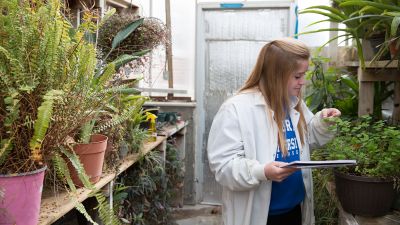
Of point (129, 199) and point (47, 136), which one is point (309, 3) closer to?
point (129, 199)

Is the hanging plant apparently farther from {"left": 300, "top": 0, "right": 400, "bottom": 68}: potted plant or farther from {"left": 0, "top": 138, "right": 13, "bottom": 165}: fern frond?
{"left": 0, "top": 138, "right": 13, "bottom": 165}: fern frond

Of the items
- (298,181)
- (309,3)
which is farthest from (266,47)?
(309,3)

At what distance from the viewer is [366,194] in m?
1.49

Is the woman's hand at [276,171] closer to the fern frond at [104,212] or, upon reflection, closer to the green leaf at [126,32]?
the fern frond at [104,212]

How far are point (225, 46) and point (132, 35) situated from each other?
1.55 metres

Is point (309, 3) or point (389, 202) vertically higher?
point (309, 3)

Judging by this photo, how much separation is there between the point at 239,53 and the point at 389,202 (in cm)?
236

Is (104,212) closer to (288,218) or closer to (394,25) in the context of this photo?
(288,218)

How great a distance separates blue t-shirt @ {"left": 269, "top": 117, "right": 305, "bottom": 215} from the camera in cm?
154

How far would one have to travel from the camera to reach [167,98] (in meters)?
3.68

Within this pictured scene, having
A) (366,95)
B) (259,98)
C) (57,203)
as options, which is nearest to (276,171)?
(259,98)

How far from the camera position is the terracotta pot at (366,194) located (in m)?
1.48

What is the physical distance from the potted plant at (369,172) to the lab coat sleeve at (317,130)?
0.09m

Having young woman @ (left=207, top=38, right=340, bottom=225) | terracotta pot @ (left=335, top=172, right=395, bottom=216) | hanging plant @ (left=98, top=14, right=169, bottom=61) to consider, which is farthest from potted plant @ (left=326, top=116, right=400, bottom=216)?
hanging plant @ (left=98, top=14, right=169, bottom=61)
